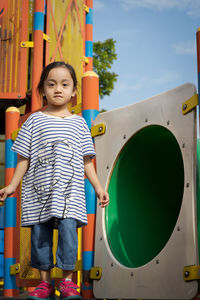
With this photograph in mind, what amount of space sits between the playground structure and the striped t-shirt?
0.54m

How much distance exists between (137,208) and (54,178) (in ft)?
4.46

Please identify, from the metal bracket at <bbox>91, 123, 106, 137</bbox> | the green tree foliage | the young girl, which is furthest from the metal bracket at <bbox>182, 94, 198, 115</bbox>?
the green tree foliage

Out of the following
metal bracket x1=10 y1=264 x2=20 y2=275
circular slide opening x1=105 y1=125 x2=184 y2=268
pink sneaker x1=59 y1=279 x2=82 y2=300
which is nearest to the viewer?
pink sneaker x1=59 y1=279 x2=82 y2=300

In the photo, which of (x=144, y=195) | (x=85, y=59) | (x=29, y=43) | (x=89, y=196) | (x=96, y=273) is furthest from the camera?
(x=85, y=59)

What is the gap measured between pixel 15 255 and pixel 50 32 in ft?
11.6

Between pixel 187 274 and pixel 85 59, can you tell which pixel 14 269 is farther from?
pixel 85 59

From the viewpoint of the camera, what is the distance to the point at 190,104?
267 cm

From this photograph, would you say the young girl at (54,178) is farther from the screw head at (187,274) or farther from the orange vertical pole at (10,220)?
the orange vertical pole at (10,220)

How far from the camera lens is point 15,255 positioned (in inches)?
175

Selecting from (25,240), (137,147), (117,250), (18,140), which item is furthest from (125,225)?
(18,140)

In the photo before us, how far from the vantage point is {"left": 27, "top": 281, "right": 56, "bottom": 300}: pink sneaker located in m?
2.31

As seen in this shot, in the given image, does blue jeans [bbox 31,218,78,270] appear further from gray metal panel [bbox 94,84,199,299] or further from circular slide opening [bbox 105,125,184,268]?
circular slide opening [bbox 105,125,184,268]

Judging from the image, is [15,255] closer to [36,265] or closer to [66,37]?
[36,265]

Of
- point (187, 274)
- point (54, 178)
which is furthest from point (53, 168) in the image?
point (187, 274)
